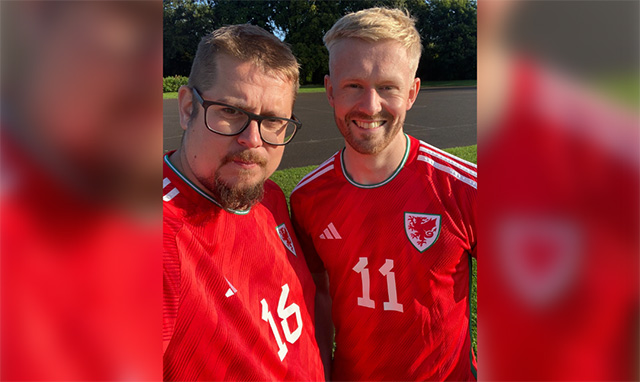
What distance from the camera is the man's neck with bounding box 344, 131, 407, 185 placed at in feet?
6.84

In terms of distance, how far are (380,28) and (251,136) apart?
0.88m

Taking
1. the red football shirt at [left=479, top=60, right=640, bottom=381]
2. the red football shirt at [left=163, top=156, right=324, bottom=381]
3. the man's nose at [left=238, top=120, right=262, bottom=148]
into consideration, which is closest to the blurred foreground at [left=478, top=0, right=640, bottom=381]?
the red football shirt at [left=479, top=60, right=640, bottom=381]

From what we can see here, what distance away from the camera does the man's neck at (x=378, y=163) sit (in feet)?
6.84

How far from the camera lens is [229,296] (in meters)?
1.46

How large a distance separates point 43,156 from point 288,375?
1471 mm

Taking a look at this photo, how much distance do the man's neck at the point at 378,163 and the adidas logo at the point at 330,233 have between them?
27cm

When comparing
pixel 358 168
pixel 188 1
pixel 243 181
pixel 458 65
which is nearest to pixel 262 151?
pixel 243 181

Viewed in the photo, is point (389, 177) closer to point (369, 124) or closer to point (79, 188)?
point (369, 124)

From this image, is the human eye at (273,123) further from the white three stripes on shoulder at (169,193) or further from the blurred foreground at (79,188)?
the blurred foreground at (79,188)

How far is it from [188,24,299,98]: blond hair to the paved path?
5.95 meters

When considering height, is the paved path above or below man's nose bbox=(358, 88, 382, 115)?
below

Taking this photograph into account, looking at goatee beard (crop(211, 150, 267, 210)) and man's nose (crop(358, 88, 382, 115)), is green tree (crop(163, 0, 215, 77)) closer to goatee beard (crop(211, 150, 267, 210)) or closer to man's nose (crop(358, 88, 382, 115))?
man's nose (crop(358, 88, 382, 115))

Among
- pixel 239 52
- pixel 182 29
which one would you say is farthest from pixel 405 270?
pixel 182 29

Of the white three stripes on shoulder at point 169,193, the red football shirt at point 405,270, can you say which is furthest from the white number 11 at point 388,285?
the white three stripes on shoulder at point 169,193
